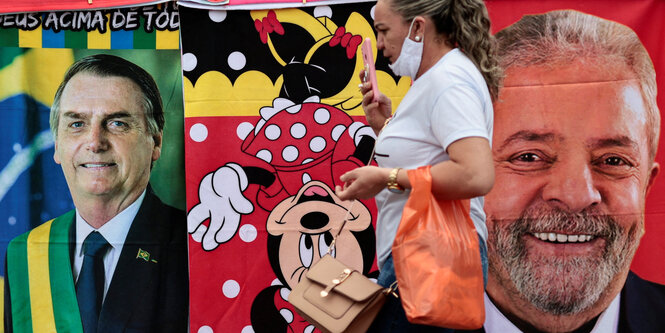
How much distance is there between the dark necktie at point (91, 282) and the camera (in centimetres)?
364

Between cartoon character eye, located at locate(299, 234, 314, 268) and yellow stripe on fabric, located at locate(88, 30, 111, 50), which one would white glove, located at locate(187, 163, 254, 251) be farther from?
yellow stripe on fabric, located at locate(88, 30, 111, 50)

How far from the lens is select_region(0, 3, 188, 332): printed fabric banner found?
3.59m

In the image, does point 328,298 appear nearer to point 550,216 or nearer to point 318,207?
point 318,207

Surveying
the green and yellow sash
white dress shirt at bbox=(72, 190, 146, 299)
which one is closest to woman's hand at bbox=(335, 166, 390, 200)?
white dress shirt at bbox=(72, 190, 146, 299)

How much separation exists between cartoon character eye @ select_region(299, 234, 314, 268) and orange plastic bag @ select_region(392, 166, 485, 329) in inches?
69.6

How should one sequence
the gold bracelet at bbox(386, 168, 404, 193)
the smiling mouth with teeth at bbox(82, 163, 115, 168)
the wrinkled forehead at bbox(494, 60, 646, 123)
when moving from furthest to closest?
the smiling mouth with teeth at bbox(82, 163, 115, 168), the wrinkled forehead at bbox(494, 60, 646, 123), the gold bracelet at bbox(386, 168, 404, 193)

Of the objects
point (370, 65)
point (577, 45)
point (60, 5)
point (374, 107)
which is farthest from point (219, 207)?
point (577, 45)

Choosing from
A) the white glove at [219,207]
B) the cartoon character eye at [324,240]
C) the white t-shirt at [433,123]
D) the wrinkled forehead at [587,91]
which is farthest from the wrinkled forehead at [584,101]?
the white t-shirt at [433,123]

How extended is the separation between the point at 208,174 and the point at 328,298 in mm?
1704

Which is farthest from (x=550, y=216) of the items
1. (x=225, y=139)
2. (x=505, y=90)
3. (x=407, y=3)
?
(x=407, y=3)

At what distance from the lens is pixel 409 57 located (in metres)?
2.01

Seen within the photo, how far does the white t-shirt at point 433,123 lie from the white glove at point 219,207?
5.33ft

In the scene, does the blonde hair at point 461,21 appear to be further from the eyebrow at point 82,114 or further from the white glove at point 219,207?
the eyebrow at point 82,114

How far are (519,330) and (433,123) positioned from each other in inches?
80.4
